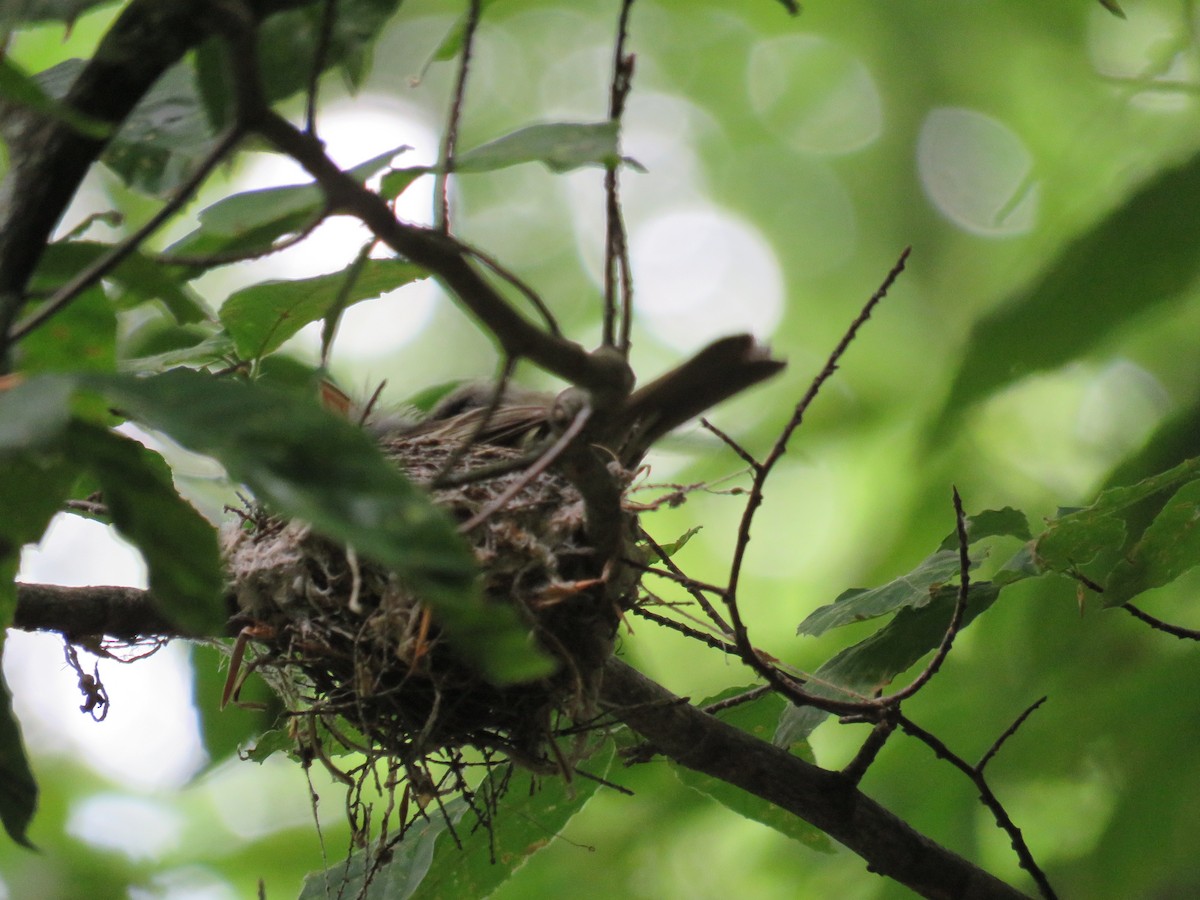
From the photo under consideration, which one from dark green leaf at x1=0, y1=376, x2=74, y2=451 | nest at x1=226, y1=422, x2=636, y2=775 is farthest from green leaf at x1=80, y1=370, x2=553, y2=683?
nest at x1=226, y1=422, x2=636, y2=775

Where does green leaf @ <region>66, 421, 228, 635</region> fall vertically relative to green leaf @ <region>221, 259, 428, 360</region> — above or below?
below

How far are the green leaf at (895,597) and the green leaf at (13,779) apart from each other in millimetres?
1245

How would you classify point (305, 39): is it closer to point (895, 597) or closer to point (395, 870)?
point (895, 597)

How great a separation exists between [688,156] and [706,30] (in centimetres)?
107

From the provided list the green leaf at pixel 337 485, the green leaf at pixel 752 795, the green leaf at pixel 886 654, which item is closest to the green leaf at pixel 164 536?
the green leaf at pixel 337 485

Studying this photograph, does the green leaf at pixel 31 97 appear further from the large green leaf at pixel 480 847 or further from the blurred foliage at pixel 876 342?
the large green leaf at pixel 480 847

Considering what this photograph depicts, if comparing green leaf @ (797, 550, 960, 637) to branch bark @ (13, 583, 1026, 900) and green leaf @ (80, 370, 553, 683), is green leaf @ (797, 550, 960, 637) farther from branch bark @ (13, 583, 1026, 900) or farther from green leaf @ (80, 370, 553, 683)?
green leaf @ (80, 370, 553, 683)

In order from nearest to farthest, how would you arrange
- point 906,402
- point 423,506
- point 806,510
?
point 423,506 < point 906,402 < point 806,510

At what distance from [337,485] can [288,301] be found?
119 centimetres

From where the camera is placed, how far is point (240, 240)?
124 centimetres

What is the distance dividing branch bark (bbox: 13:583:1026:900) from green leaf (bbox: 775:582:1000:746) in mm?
183

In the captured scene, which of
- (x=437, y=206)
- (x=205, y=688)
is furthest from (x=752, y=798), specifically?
(x=437, y=206)

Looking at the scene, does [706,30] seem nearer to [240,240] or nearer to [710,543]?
[710,543]

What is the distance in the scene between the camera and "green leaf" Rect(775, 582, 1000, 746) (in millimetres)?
1938
